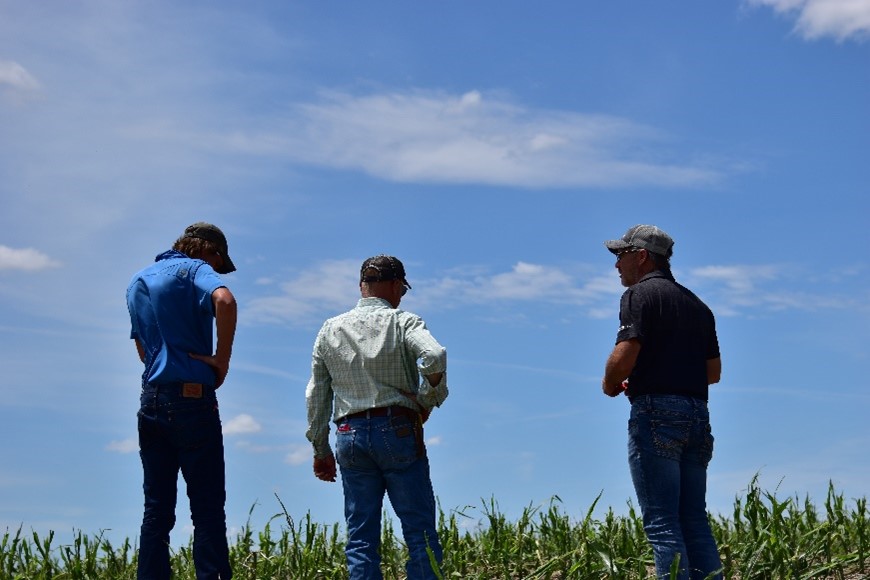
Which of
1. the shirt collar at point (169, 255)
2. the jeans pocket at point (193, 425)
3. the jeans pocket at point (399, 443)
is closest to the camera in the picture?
the jeans pocket at point (399, 443)

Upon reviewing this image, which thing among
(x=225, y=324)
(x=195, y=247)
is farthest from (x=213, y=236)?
(x=225, y=324)

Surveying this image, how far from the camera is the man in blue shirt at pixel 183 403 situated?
21.7 ft

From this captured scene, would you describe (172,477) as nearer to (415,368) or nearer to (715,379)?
(415,368)

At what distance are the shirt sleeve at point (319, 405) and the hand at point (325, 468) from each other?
0.03 metres

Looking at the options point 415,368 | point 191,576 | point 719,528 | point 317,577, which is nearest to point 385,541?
point 317,577

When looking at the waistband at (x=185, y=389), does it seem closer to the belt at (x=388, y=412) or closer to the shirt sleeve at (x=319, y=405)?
the shirt sleeve at (x=319, y=405)

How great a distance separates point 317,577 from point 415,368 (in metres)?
2.39

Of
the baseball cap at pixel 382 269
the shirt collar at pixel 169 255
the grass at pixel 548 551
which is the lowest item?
the grass at pixel 548 551

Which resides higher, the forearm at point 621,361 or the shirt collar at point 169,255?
the shirt collar at point 169,255

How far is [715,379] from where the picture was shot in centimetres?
654

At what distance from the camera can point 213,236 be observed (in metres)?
7.19

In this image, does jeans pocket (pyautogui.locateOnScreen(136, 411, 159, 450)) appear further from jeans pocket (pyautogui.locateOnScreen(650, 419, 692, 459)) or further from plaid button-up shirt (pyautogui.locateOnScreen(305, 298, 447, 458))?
jeans pocket (pyautogui.locateOnScreen(650, 419, 692, 459))

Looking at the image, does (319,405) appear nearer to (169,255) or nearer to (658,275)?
(169,255)

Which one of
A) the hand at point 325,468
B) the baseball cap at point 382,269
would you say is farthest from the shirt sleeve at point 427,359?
the hand at point 325,468
